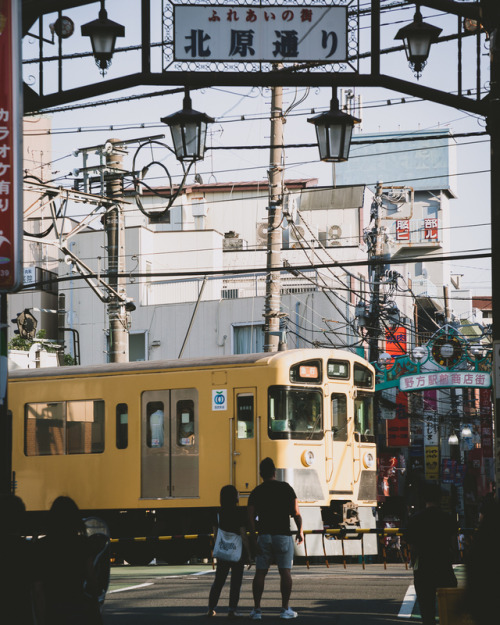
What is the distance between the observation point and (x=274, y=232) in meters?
22.9

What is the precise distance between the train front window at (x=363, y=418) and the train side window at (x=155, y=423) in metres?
3.45

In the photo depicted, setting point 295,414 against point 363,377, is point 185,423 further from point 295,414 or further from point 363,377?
point 363,377

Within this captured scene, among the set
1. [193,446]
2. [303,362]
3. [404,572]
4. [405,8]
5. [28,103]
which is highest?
[405,8]

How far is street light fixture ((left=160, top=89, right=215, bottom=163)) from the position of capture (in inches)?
459

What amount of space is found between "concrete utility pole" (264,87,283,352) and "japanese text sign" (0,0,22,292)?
13.2m

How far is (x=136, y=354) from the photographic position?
4009cm

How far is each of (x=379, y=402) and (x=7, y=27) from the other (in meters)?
25.9

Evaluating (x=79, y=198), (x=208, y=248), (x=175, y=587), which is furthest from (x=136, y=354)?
(x=175, y=587)

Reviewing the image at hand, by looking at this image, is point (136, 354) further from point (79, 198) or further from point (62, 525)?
point (62, 525)

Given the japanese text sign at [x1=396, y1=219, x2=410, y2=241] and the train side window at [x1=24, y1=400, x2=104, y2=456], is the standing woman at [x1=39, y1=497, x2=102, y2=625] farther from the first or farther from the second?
the japanese text sign at [x1=396, y1=219, x2=410, y2=241]

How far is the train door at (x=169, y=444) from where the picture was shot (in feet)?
62.1

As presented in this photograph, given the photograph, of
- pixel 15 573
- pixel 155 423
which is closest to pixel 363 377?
pixel 155 423

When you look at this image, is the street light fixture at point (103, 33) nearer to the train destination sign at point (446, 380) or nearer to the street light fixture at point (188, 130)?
the street light fixture at point (188, 130)

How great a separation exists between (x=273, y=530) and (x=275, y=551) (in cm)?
22
